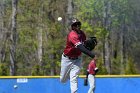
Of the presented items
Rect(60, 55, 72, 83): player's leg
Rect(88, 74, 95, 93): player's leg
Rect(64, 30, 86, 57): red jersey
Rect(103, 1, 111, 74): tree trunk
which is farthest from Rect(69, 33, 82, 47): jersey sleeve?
Rect(103, 1, 111, 74): tree trunk

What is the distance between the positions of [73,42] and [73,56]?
46cm

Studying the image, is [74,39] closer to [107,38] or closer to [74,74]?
[74,74]

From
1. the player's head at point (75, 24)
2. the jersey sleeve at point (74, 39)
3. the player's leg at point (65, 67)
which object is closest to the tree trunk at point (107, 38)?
the player's leg at point (65, 67)

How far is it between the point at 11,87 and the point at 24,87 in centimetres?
46

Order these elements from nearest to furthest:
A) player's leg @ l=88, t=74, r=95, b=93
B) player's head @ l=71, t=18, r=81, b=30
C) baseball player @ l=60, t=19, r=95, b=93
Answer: baseball player @ l=60, t=19, r=95, b=93
player's head @ l=71, t=18, r=81, b=30
player's leg @ l=88, t=74, r=95, b=93

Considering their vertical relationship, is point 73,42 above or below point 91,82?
above

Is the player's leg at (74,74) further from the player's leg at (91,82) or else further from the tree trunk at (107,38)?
the tree trunk at (107,38)

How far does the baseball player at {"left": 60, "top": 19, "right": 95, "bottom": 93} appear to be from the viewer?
8055 millimetres

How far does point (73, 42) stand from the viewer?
315 inches

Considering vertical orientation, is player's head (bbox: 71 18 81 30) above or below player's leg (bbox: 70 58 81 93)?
above

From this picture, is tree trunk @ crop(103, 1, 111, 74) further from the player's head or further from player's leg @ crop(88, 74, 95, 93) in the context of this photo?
the player's head

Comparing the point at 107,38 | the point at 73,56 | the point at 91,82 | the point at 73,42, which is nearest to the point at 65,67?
the point at 73,56

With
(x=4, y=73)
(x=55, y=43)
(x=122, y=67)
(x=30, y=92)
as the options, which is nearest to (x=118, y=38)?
(x=122, y=67)

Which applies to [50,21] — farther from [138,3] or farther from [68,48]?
[68,48]
